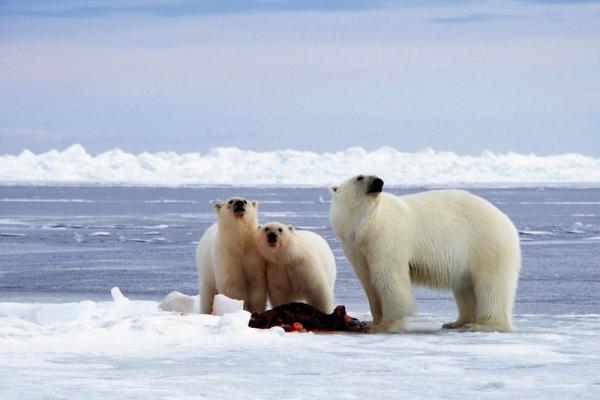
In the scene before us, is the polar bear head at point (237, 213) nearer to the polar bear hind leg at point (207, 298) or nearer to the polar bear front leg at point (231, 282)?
the polar bear front leg at point (231, 282)

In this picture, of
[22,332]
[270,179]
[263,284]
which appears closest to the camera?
[22,332]

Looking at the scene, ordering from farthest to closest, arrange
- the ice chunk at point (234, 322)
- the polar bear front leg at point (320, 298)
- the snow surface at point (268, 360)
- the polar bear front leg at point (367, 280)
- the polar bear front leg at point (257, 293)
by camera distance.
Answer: the polar bear front leg at point (257, 293), the polar bear front leg at point (320, 298), the polar bear front leg at point (367, 280), the ice chunk at point (234, 322), the snow surface at point (268, 360)

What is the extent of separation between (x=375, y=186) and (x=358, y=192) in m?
0.16

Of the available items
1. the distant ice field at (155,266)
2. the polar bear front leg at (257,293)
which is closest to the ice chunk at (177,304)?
the polar bear front leg at (257,293)

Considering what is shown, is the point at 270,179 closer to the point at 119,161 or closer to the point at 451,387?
the point at 119,161

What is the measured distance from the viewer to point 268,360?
5.07m

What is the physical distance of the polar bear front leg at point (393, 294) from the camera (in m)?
6.47

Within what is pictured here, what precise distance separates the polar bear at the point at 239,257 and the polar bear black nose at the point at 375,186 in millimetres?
1073

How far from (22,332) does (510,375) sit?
2.68 meters

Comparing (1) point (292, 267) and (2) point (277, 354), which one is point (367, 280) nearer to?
(1) point (292, 267)

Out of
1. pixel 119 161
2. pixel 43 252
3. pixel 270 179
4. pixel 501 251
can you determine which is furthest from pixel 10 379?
pixel 119 161

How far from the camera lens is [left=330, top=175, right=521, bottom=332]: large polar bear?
651cm

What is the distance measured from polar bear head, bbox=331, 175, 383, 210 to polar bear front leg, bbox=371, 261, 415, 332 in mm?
419

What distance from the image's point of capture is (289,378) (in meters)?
4.57
